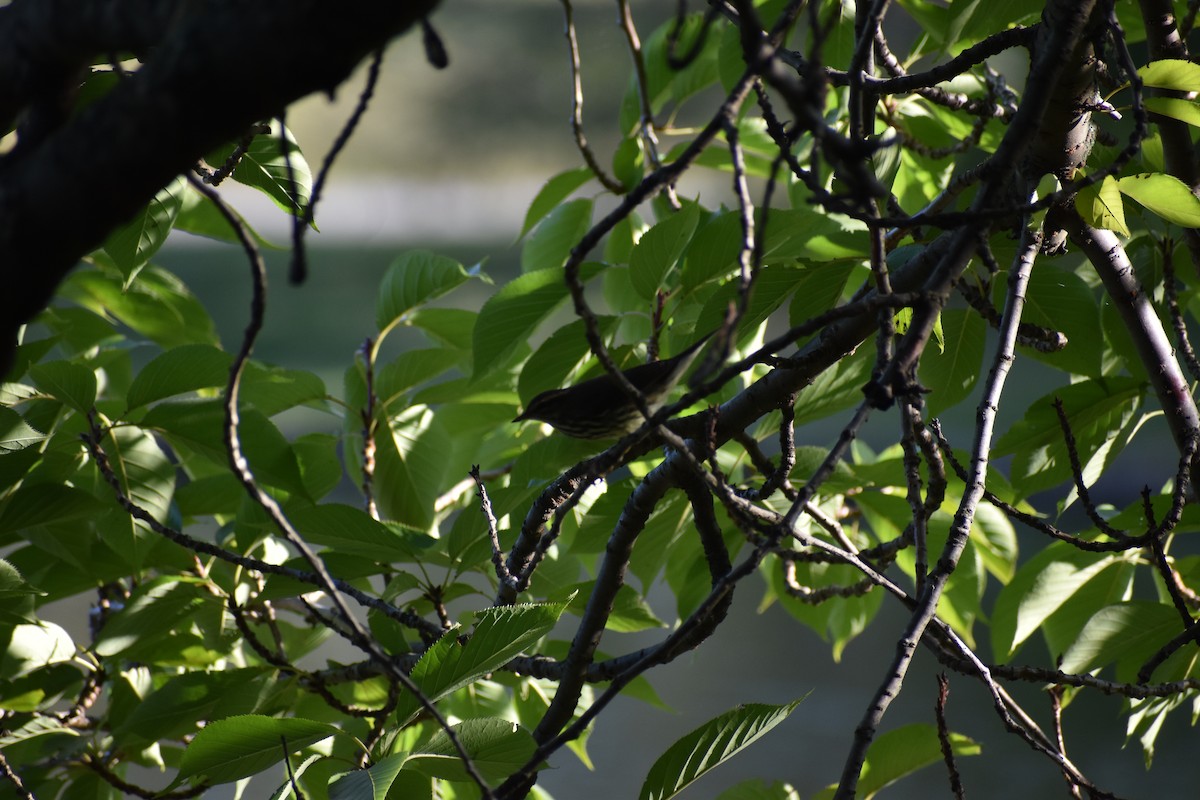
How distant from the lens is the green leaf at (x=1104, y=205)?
0.40m

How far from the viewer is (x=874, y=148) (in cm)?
20

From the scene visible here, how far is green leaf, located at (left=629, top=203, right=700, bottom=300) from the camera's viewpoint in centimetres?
54

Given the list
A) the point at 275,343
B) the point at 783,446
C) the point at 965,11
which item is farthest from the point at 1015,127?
the point at 275,343

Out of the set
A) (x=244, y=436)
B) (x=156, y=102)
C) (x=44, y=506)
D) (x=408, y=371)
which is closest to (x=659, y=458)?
(x=408, y=371)

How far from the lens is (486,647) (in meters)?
0.38

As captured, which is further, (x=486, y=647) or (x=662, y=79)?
(x=662, y=79)

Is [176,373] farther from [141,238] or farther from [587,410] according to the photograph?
[587,410]

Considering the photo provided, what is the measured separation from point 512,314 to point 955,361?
0.27 m

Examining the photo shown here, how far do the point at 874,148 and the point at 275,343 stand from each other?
2.78 m

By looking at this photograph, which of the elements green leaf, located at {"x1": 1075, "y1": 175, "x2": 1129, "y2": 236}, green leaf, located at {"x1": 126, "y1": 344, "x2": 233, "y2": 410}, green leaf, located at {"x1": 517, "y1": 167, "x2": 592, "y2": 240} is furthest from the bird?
green leaf, located at {"x1": 1075, "y1": 175, "x2": 1129, "y2": 236}

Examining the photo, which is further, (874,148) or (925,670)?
(925,670)

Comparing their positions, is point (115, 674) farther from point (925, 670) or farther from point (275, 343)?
point (275, 343)

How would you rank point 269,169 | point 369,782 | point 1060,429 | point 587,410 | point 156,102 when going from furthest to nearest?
point 587,410 → point 1060,429 → point 269,169 → point 369,782 → point 156,102

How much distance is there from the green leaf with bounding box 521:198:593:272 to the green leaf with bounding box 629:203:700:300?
0.21 meters
